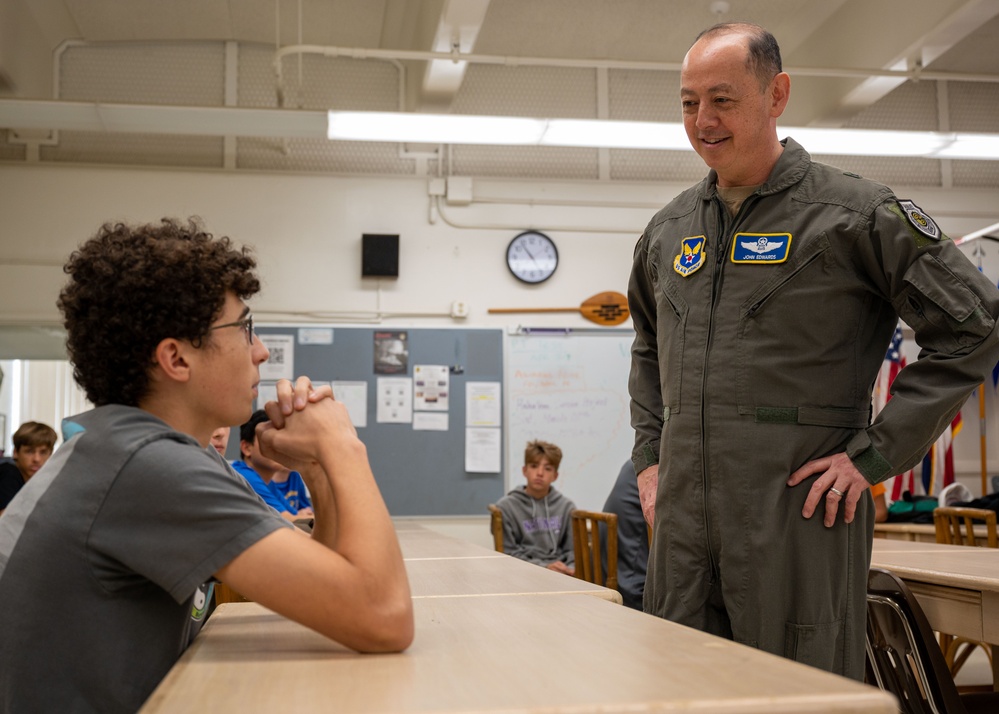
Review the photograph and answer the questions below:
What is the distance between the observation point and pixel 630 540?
3.82 meters

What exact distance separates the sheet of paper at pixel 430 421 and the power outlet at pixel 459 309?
2.14 feet

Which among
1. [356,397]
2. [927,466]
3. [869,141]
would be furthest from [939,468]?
[356,397]

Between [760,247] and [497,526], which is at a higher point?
[760,247]

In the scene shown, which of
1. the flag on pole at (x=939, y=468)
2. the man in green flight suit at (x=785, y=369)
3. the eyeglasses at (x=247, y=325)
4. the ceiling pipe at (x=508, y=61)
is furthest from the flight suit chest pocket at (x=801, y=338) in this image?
the flag on pole at (x=939, y=468)

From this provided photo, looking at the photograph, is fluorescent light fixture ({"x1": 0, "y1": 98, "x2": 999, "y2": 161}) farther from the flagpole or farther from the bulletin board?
the flagpole

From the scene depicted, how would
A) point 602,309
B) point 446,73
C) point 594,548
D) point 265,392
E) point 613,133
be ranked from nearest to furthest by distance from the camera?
point 594,548 < point 613,133 < point 446,73 < point 265,392 < point 602,309

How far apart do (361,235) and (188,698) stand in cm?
556

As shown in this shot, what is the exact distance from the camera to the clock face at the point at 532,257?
20.5 feet

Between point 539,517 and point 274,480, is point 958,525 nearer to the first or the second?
point 539,517

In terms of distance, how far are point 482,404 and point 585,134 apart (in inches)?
74.4

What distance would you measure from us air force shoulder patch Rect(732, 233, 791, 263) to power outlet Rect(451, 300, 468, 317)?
457 centimetres

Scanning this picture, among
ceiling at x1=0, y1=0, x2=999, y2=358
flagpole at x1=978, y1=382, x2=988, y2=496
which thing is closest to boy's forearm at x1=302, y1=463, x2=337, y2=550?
ceiling at x1=0, y1=0, x2=999, y2=358

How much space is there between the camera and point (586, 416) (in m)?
6.16

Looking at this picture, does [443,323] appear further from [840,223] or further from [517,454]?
[840,223]
